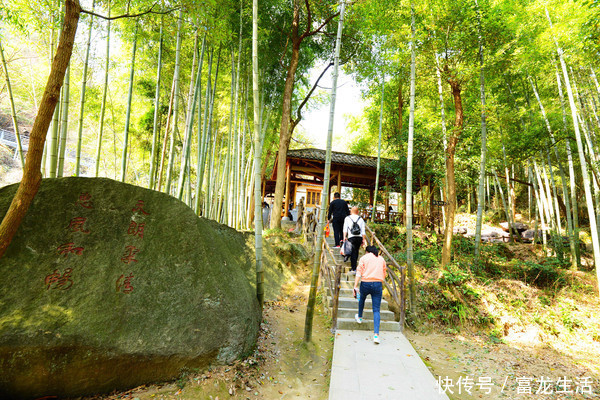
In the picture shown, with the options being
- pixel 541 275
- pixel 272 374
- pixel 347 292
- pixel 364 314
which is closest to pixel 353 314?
pixel 364 314

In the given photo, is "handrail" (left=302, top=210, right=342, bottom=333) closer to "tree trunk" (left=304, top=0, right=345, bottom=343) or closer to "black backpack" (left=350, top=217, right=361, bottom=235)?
"tree trunk" (left=304, top=0, right=345, bottom=343)

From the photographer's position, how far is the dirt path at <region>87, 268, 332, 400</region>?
245 cm

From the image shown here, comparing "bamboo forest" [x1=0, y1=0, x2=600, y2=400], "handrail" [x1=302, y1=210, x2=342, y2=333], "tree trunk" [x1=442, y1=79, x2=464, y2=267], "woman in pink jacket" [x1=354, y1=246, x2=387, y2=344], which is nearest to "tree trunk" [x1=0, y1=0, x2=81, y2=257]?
"bamboo forest" [x1=0, y1=0, x2=600, y2=400]

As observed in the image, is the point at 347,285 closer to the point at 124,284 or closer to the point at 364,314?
the point at 364,314

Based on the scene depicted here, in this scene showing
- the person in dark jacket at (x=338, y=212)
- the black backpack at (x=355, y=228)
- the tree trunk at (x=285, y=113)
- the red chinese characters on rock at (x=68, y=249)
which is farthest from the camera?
the tree trunk at (x=285, y=113)

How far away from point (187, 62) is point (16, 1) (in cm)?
276

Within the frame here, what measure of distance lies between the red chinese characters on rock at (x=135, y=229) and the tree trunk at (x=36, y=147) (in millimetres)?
814

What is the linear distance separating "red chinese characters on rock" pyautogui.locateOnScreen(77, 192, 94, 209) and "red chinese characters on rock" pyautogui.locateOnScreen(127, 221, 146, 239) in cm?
43

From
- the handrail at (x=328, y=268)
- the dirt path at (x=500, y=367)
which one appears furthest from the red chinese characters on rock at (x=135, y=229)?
the dirt path at (x=500, y=367)

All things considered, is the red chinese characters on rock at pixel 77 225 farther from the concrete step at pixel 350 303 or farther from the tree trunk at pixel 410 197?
the tree trunk at pixel 410 197

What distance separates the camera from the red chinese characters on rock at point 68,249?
101 inches

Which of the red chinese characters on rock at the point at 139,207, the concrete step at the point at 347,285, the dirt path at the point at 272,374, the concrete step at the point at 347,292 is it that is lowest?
the dirt path at the point at 272,374

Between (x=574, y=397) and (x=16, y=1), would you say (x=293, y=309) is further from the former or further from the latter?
(x=16, y=1)

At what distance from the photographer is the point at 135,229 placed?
2.89 m
